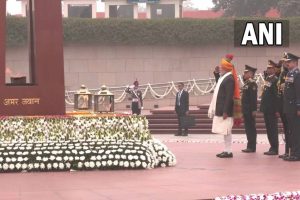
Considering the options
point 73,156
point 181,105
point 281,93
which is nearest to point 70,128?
point 73,156

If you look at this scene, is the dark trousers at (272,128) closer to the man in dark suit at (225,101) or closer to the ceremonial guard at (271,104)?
the ceremonial guard at (271,104)

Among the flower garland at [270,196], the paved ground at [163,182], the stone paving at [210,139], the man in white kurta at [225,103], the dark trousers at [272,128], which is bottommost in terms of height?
the stone paving at [210,139]

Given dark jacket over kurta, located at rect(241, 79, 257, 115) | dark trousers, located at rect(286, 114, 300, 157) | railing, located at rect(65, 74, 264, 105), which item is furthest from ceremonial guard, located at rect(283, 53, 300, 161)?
railing, located at rect(65, 74, 264, 105)

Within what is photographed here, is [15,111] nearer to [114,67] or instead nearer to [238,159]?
[238,159]

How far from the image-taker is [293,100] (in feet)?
31.6

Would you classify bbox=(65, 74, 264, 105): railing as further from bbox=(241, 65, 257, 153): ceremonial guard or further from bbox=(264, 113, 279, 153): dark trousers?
bbox=(264, 113, 279, 153): dark trousers

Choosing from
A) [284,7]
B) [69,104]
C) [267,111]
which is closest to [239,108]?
[267,111]

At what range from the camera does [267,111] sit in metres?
10.7

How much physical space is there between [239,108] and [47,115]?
9.06ft

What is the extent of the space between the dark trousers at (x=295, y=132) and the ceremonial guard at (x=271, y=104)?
32.9 inches

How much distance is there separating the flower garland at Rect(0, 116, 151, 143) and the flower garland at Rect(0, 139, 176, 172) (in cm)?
30

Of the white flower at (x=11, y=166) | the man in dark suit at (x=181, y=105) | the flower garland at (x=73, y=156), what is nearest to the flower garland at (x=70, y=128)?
the flower garland at (x=73, y=156)

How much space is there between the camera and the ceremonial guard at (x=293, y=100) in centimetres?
958

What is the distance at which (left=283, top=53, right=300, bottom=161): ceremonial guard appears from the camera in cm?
958
